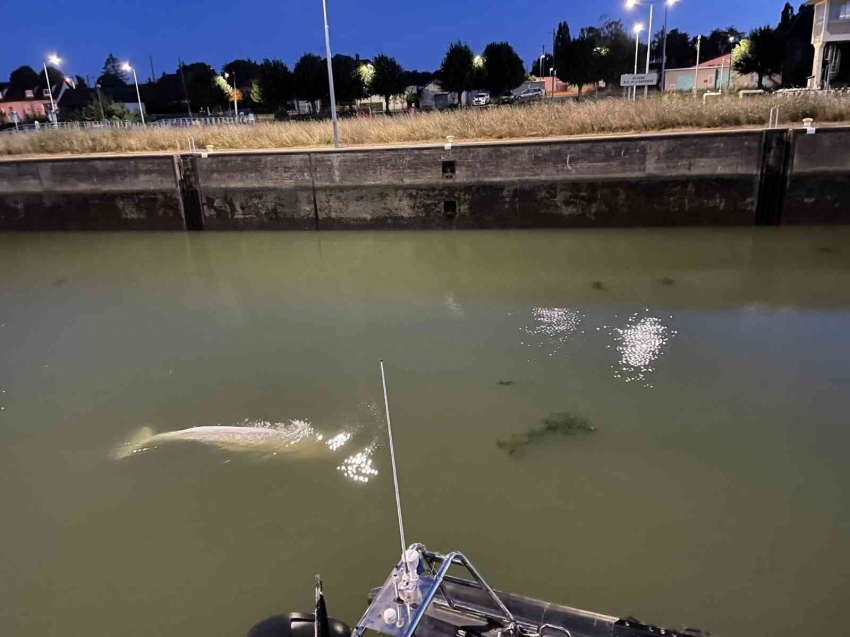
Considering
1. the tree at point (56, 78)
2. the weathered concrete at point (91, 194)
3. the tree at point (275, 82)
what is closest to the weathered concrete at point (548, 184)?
the weathered concrete at point (91, 194)

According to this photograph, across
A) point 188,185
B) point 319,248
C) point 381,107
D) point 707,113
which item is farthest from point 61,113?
point 707,113

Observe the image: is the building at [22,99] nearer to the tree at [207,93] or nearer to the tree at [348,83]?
the tree at [207,93]

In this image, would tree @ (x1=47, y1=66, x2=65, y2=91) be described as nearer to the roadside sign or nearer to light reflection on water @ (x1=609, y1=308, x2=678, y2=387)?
the roadside sign

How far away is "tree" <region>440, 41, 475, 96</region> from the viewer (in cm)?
3706

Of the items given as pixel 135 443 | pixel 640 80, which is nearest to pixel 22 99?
pixel 640 80

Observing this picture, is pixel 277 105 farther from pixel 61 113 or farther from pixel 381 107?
pixel 61 113

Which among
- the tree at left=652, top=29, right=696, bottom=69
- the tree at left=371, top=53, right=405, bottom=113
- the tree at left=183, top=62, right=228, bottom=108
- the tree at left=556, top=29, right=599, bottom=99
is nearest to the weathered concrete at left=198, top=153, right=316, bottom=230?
the tree at left=371, top=53, right=405, bottom=113

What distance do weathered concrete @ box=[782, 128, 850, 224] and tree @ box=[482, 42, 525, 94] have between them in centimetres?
3082

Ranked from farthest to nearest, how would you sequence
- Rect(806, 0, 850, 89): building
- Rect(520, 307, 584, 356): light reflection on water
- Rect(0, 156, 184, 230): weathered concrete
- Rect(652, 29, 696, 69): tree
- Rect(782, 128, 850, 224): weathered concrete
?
Rect(652, 29, 696, 69): tree
Rect(806, 0, 850, 89): building
Rect(0, 156, 184, 230): weathered concrete
Rect(782, 128, 850, 224): weathered concrete
Rect(520, 307, 584, 356): light reflection on water

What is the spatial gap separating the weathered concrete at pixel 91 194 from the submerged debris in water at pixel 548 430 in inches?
408

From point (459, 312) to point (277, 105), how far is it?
3703 centimetres

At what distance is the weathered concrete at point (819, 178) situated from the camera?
1015 cm

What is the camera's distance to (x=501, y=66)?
3841 cm

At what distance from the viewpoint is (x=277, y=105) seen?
40406 mm
